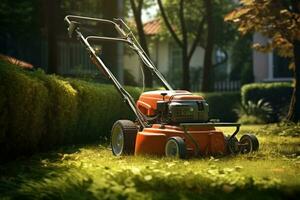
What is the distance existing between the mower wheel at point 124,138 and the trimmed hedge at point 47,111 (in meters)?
1.29

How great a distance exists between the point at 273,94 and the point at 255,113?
219 centimetres

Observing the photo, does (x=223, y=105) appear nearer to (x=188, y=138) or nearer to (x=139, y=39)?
(x=139, y=39)

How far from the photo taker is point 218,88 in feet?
122

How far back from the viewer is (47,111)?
1072cm

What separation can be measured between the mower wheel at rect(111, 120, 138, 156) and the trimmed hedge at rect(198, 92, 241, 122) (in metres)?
16.5

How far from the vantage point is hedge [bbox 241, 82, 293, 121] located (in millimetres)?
27375

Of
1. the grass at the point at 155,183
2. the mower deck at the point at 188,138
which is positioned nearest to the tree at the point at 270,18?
the mower deck at the point at 188,138

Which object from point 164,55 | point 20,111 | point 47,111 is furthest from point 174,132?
point 164,55

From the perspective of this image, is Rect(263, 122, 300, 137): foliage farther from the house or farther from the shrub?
the house

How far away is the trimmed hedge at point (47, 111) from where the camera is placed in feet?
29.3

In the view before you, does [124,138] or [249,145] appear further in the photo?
[249,145]

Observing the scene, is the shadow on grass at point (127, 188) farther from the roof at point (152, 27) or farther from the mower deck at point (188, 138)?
the roof at point (152, 27)

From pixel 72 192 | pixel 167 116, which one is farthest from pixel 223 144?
pixel 72 192

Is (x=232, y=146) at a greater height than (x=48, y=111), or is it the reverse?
(x=48, y=111)
